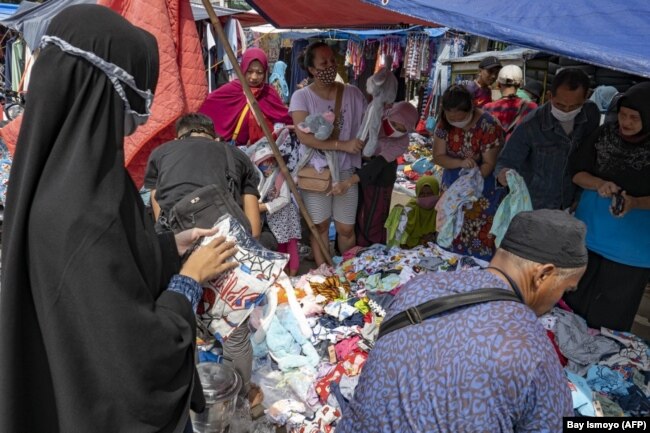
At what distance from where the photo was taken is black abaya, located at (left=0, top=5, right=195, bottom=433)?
1.03m

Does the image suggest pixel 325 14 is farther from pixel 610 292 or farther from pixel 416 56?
pixel 416 56

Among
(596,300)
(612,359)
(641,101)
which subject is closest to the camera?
(641,101)

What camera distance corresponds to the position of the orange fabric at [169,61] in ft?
7.55

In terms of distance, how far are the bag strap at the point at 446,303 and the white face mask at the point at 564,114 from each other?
2249 millimetres

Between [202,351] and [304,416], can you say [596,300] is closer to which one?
[304,416]

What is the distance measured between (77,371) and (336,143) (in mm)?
3113

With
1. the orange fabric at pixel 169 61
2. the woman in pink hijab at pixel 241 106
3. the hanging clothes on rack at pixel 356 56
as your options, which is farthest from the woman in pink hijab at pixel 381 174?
the hanging clothes on rack at pixel 356 56

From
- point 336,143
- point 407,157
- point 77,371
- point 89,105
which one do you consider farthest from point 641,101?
point 407,157

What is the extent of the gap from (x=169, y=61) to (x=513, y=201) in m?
2.39

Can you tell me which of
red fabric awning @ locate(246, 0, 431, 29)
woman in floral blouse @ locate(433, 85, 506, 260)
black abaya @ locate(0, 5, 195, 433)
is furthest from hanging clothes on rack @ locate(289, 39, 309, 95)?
black abaya @ locate(0, 5, 195, 433)

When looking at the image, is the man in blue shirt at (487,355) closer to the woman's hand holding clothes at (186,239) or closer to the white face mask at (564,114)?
the woman's hand holding clothes at (186,239)

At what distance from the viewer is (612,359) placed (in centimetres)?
294

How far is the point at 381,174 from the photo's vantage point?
4.36m

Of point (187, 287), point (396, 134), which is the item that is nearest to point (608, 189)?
point (396, 134)
